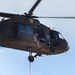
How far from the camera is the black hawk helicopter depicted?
63.5 metres

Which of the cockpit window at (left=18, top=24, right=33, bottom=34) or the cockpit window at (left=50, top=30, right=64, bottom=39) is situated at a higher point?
the cockpit window at (left=50, top=30, right=64, bottom=39)

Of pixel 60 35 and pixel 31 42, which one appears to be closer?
pixel 31 42

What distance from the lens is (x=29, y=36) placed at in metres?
64.9

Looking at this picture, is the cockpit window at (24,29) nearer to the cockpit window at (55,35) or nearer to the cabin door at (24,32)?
the cabin door at (24,32)

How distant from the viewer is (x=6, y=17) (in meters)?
63.5

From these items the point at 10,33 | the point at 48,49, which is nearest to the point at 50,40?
the point at 48,49

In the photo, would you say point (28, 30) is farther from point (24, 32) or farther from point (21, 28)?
point (21, 28)

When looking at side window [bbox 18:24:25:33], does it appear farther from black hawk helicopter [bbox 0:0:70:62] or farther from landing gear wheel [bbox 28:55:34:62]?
landing gear wheel [bbox 28:55:34:62]

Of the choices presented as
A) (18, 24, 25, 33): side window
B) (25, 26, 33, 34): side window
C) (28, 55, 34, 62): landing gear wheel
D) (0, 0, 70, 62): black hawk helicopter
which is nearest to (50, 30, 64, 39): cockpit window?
(0, 0, 70, 62): black hawk helicopter

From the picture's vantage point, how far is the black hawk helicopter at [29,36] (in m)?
63.5

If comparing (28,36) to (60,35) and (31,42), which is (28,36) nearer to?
(31,42)

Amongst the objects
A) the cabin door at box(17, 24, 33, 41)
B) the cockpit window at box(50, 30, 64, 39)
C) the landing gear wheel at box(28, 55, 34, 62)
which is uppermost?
the cockpit window at box(50, 30, 64, 39)

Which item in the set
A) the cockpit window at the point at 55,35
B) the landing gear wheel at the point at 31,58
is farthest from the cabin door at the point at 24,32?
the cockpit window at the point at 55,35

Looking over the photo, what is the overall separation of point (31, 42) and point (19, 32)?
1.74 metres
